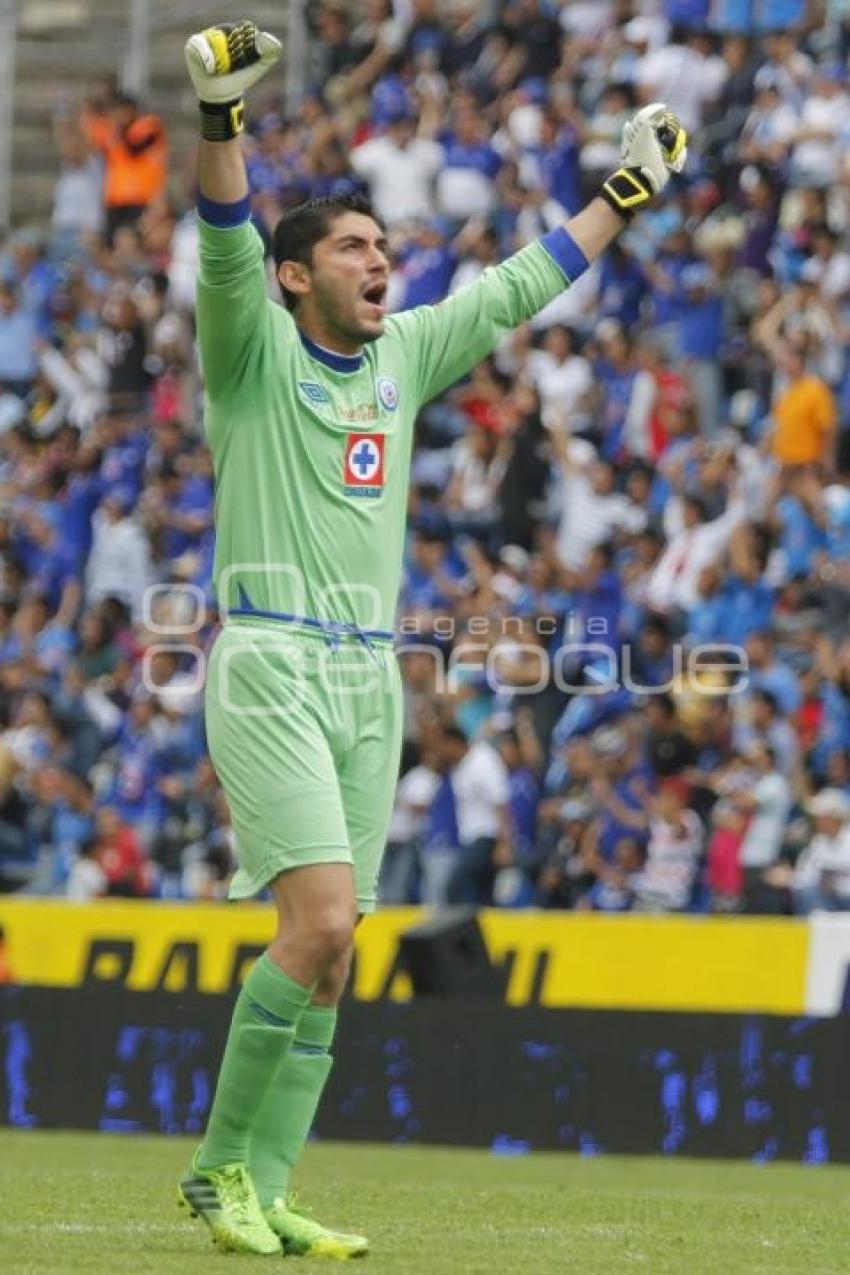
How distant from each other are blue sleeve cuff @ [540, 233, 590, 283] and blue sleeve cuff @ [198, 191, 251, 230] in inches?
49.8

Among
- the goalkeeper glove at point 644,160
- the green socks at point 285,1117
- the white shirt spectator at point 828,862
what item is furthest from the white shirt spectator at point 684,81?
the green socks at point 285,1117

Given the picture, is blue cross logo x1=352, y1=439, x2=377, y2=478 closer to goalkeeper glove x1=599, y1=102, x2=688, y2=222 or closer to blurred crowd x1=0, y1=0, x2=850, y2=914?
goalkeeper glove x1=599, y1=102, x2=688, y2=222

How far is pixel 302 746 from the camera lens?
7633 millimetres

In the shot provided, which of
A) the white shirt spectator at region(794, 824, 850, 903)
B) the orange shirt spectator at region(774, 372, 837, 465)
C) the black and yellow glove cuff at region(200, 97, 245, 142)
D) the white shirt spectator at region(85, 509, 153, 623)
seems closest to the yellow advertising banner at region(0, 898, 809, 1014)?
the white shirt spectator at region(794, 824, 850, 903)

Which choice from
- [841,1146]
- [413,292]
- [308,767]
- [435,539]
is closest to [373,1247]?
[308,767]

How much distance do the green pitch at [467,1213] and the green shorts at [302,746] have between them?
1013 millimetres

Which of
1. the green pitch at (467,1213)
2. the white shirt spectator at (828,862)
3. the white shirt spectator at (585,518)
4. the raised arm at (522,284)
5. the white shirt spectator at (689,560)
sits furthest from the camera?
the white shirt spectator at (585,518)

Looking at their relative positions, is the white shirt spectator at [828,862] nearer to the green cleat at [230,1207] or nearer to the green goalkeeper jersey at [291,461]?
the green goalkeeper jersey at [291,461]

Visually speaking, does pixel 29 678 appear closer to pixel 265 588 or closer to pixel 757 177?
pixel 757 177

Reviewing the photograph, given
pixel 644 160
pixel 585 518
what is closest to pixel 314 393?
pixel 644 160

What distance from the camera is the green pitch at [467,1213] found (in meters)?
7.52

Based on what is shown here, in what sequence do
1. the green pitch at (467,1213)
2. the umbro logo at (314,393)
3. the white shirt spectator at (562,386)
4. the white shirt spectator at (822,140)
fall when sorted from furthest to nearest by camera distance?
the white shirt spectator at (562,386) < the white shirt spectator at (822,140) < the umbro logo at (314,393) < the green pitch at (467,1213)

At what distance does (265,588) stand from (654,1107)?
6.40m

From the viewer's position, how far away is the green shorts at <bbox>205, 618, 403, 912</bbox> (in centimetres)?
756
